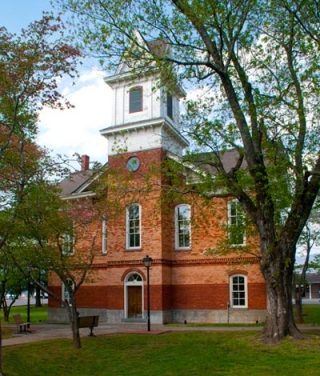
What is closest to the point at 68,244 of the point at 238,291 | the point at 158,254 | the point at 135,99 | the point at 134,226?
the point at 158,254

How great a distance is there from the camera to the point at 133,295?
28312 mm

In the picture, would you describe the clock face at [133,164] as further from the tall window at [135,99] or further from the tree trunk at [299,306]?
the tree trunk at [299,306]

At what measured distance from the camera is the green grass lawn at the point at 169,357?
12992 mm

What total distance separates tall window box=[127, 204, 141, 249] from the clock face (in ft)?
7.08

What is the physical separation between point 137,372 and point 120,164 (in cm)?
1771

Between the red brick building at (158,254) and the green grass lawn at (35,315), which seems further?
the green grass lawn at (35,315)

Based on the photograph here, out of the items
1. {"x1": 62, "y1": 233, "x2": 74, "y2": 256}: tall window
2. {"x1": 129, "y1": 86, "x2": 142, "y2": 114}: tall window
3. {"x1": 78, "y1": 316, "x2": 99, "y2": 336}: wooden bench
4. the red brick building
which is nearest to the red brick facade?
the red brick building

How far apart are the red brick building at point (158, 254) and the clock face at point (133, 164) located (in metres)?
0.06

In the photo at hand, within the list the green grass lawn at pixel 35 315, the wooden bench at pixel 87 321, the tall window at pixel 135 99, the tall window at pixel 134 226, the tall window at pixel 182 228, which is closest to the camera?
the wooden bench at pixel 87 321

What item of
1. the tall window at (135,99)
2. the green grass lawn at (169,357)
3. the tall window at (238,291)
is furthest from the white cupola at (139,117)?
the green grass lawn at (169,357)

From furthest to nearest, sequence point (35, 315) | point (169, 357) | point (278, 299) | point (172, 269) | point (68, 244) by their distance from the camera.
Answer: point (35, 315) < point (172, 269) < point (68, 244) < point (278, 299) < point (169, 357)

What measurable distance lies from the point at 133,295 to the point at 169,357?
13525mm

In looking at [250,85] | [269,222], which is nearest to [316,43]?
[250,85]

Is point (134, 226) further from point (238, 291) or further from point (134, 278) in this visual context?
point (238, 291)
